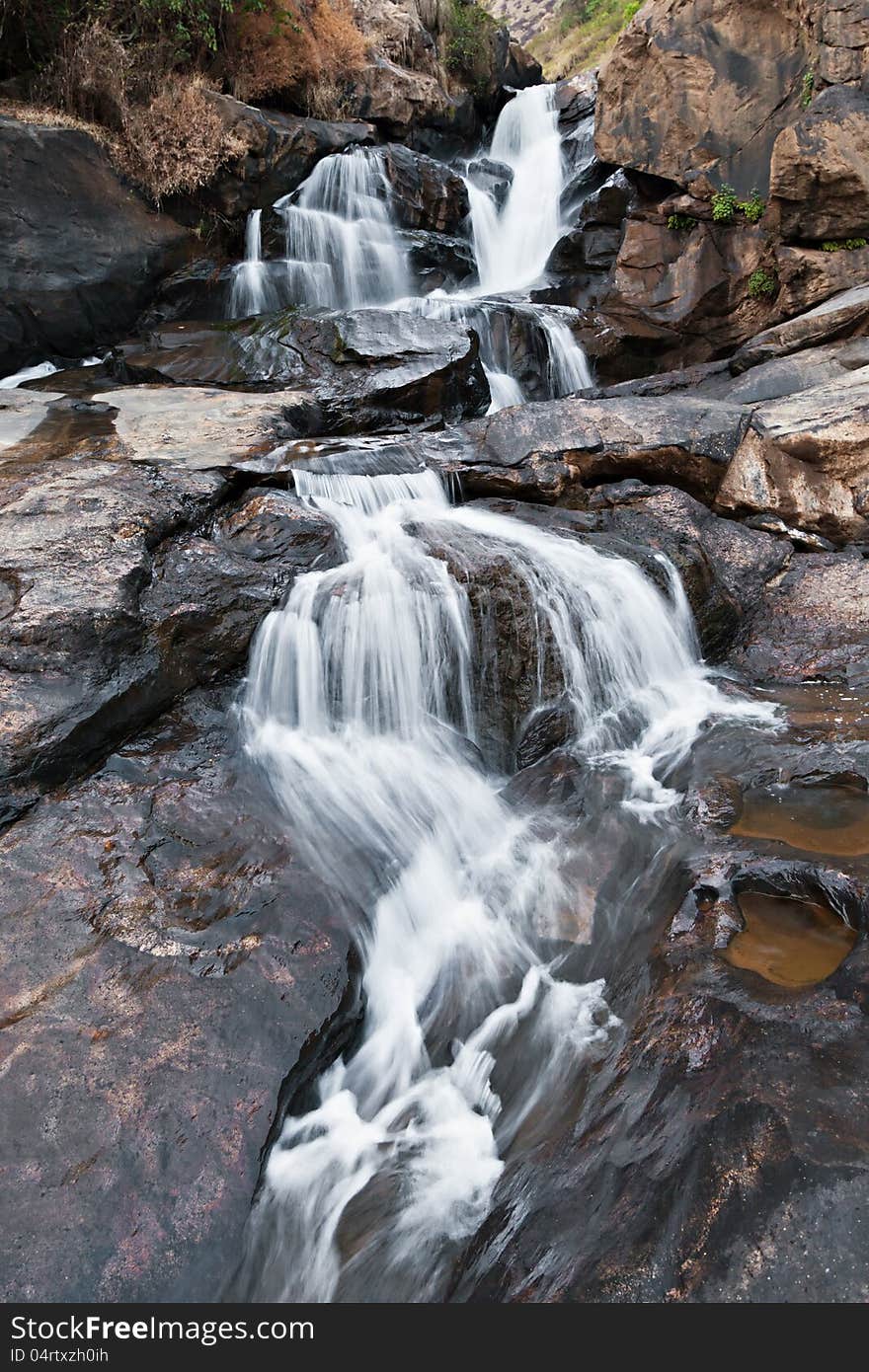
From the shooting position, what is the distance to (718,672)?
564 centimetres

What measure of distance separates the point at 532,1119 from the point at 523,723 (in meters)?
2.49

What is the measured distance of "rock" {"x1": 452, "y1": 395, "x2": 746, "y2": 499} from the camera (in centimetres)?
644

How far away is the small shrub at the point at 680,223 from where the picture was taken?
31.7 feet

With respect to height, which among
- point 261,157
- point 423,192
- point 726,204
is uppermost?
point 261,157

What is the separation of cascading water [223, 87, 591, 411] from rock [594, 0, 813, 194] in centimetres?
231

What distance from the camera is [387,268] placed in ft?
34.3

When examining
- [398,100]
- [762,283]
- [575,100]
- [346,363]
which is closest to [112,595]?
[346,363]

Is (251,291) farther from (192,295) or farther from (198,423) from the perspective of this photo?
(198,423)

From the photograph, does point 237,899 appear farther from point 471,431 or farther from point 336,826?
point 471,431

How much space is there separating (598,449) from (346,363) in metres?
3.09

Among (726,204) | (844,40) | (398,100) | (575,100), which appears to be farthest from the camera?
(575,100)

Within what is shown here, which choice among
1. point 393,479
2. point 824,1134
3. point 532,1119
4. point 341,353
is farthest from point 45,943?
point 341,353

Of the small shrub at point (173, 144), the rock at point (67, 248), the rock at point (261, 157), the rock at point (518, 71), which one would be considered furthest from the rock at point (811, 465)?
the rock at point (518, 71)

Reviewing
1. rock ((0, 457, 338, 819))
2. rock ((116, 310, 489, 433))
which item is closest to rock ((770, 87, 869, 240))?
rock ((116, 310, 489, 433))
